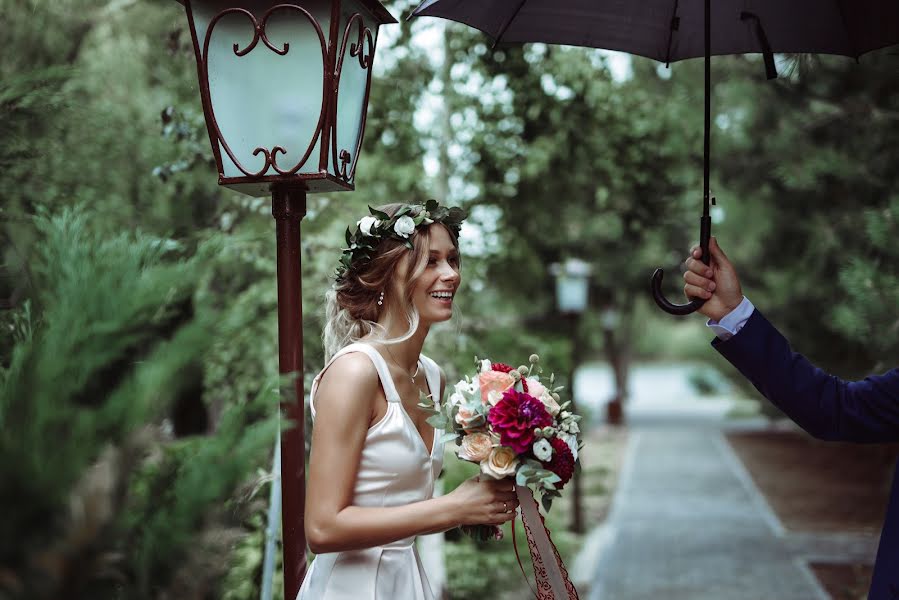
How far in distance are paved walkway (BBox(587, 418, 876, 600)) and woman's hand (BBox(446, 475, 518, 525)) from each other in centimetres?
555

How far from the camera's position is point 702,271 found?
2555 mm

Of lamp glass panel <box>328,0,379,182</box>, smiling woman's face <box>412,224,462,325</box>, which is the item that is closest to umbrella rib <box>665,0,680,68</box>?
lamp glass panel <box>328,0,379,182</box>

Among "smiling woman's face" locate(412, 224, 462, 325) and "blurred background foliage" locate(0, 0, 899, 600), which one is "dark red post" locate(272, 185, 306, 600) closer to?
"blurred background foliage" locate(0, 0, 899, 600)

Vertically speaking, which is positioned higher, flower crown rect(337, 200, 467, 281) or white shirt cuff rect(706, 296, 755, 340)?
flower crown rect(337, 200, 467, 281)

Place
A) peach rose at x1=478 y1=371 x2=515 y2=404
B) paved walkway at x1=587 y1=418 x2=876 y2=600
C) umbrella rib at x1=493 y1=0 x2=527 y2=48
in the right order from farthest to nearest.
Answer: paved walkway at x1=587 y1=418 x2=876 y2=600 → umbrella rib at x1=493 y1=0 x2=527 y2=48 → peach rose at x1=478 y1=371 x2=515 y2=404

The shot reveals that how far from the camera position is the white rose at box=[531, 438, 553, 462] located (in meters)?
2.21

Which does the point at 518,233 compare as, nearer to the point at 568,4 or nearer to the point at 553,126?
the point at 553,126

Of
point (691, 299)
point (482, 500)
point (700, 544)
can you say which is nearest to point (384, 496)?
point (482, 500)

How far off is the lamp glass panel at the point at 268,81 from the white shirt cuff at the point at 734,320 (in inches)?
49.9

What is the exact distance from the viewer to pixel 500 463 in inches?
88.6

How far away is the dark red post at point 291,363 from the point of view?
101 inches

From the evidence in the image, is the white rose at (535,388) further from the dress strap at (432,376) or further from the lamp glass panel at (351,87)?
the lamp glass panel at (351,87)

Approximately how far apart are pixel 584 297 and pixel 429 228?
10.0 m

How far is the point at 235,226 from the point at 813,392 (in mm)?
3430
